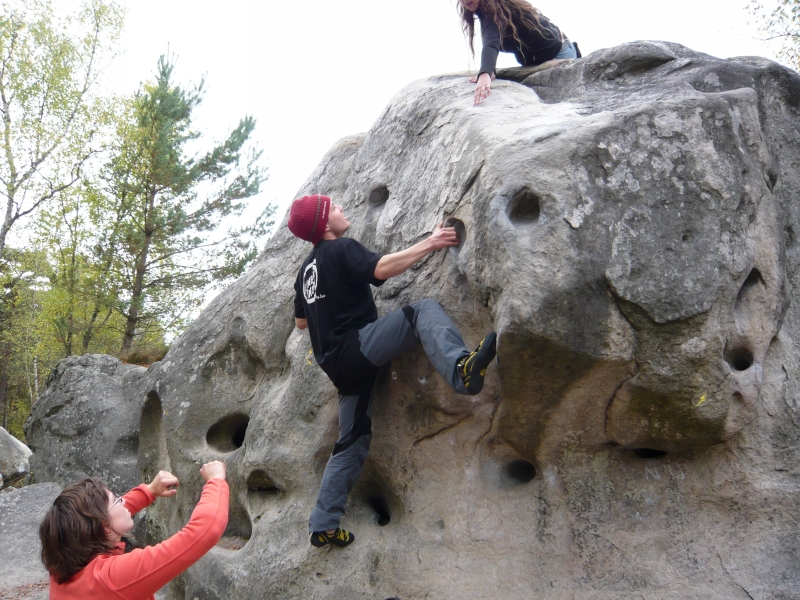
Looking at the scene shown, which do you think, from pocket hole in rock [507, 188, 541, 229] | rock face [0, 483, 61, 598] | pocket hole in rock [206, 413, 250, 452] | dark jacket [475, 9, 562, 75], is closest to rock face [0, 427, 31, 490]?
rock face [0, 483, 61, 598]

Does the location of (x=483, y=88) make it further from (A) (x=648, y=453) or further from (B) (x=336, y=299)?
(A) (x=648, y=453)

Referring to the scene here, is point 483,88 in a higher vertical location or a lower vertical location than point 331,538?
higher

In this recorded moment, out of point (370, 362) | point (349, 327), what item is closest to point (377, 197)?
point (349, 327)

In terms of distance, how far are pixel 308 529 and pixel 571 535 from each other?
1776mm

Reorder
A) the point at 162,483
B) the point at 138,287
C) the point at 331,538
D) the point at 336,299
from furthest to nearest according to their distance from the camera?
the point at 138,287
the point at 336,299
the point at 331,538
the point at 162,483

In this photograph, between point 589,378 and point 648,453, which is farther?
point 648,453

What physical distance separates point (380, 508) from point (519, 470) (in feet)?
3.62

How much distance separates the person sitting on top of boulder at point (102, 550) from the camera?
254 centimetres

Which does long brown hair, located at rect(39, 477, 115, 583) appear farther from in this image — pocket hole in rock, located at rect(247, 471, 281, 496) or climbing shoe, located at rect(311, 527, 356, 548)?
pocket hole in rock, located at rect(247, 471, 281, 496)

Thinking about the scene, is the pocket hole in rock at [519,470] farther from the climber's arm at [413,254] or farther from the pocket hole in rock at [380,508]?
the climber's arm at [413,254]

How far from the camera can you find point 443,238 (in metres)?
4.21

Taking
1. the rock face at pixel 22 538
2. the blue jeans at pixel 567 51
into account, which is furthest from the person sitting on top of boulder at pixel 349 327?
the rock face at pixel 22 538

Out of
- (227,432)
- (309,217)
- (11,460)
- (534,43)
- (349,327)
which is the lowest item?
(11,460)

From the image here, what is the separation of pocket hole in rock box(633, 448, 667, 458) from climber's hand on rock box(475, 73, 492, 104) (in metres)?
2.73
